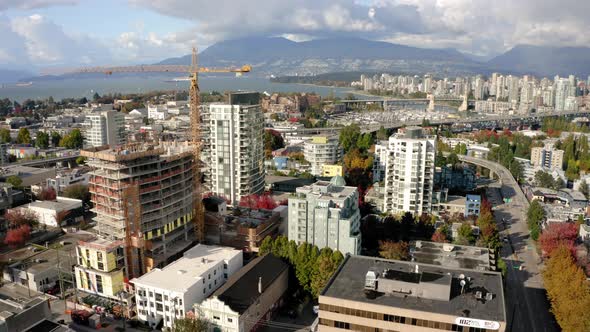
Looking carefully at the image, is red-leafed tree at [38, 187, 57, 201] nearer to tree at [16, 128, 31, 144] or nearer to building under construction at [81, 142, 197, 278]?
building under construction at [81, 142, 197, 278]

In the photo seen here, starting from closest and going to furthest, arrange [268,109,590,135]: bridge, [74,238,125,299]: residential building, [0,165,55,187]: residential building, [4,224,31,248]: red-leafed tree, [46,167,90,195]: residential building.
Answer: [74,238,125,299]: residential building → [4,224,31,248]: red-leafed tree → [46,167,90,195]: residential building → [0,165,55,187]: residential building → [268,109,590,135]: bridge

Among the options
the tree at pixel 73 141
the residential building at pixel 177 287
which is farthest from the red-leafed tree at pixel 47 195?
the tree at pixel 73 141

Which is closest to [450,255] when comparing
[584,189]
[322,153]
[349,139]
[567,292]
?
[567,292]

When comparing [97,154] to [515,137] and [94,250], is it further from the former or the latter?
[515,137]

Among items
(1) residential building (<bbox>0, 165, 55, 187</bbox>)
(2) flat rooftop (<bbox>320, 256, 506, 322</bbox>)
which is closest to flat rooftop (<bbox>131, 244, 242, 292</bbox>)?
(2) flat rooftop (<bbox>320, 256, 506, 322</bbox>)

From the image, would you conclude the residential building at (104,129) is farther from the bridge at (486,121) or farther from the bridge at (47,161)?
the bridge at (486,121)

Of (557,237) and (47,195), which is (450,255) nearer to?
(557,237)

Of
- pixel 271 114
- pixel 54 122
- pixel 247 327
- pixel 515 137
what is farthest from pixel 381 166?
pixel 54 122
